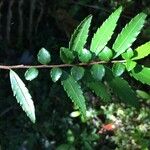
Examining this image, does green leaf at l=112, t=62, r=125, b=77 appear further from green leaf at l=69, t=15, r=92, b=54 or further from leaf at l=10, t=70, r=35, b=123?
leaf at l=10, t=70, r=35, b=123

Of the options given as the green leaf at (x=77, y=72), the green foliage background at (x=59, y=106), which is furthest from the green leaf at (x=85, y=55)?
the green foliage background at (x=59, y=106)

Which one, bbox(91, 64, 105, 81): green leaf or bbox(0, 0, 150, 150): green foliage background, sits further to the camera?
bbox(0, 0, 150, 150): green foliage background

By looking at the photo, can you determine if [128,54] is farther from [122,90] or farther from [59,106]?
[59,106]

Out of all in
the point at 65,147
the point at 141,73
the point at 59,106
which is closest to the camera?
the point at 141,73

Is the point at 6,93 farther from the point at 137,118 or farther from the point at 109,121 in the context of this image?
the point at 137,118

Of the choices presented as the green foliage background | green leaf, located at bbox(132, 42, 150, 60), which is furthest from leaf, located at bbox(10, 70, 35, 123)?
the green foliage background

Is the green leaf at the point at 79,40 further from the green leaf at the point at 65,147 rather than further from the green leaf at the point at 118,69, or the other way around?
the green leaf at the point at 65,147

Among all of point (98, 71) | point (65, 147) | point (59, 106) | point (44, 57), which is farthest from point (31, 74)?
point (59, 106)
